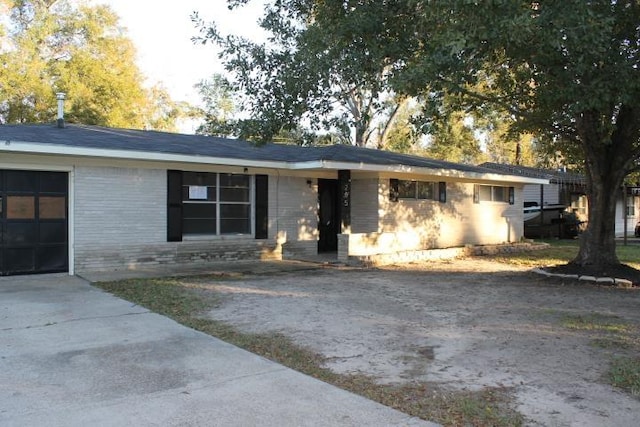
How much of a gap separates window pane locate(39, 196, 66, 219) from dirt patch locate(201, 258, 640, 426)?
3.94 m

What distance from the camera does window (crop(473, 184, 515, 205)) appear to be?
1958 cm

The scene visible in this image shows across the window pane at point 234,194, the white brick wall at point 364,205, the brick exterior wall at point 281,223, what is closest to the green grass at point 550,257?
the brick exterior wall at point 281,223

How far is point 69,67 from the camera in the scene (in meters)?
27.1

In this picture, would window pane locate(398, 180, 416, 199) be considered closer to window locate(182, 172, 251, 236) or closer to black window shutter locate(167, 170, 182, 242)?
window locate(182, 172, 251, 236)

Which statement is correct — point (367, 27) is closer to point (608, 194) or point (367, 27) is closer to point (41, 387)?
point (41, 387)

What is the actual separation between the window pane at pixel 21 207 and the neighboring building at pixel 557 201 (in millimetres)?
21262

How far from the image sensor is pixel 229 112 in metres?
44.4

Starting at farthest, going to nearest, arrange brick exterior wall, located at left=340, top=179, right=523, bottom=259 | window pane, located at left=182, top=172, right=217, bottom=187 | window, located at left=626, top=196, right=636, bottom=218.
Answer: window, located at left=626, top=196, right=636, bottom=218
brick exterior wall, located at left=340, top=179, right=523, bottom=259
window pane, located at left=182, top=172, right=217, bottom=187

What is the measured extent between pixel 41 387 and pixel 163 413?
1323 millimetres

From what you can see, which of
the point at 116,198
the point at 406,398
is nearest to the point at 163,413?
the point at 406,398

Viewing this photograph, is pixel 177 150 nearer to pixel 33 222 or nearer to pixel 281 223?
pixel 33 222

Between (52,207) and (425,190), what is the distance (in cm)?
1079

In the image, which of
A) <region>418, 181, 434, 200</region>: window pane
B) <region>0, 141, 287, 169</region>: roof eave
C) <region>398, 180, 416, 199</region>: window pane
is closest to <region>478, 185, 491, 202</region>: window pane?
<region>418, 181, 434, 200</region>: window pane

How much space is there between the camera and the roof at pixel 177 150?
10.9 metres
